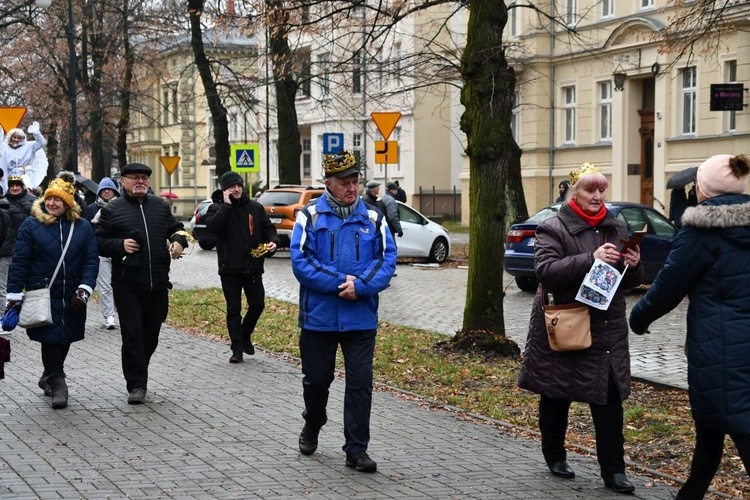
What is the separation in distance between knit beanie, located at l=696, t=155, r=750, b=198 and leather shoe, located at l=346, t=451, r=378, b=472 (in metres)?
2.68

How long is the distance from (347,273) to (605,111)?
32180 millimetres

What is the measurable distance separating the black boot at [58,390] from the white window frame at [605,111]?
29999 mm

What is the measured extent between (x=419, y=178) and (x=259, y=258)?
40.4 metres

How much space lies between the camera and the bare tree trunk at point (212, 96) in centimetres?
3266

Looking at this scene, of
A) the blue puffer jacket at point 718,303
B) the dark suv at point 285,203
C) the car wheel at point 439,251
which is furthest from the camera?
the dark suv at point 285,203

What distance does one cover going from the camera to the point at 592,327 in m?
6.77

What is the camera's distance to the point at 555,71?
40250 mm

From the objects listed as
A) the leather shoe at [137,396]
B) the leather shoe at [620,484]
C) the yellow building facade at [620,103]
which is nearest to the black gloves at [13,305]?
the leather shoe at [137,396]

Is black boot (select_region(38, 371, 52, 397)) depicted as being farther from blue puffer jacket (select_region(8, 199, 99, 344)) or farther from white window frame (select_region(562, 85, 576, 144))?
white window frame (select_region(562, 85, 576, 144))

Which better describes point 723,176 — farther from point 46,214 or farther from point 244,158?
point 244,158

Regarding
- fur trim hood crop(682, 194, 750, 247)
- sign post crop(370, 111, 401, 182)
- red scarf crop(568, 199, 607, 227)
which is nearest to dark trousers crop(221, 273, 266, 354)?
red scarf crop(568, 199, 607, 227)

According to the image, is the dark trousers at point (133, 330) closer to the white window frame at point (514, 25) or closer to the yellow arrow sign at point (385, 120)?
the yellow arrow sign at point (385, 120)

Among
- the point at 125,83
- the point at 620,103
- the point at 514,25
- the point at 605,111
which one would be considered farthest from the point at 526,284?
the point at 125,83

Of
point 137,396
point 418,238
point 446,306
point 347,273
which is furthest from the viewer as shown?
point 418,238
